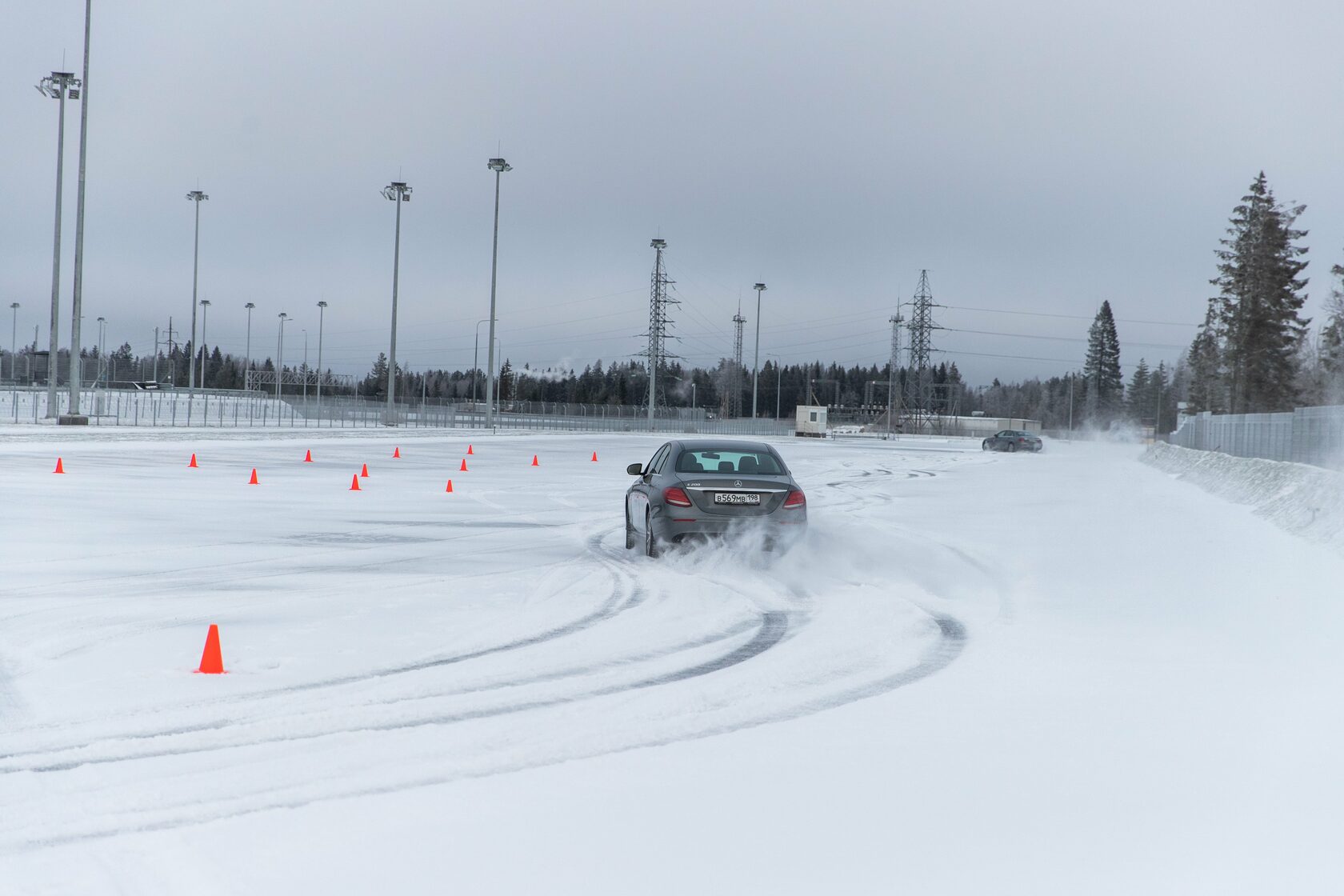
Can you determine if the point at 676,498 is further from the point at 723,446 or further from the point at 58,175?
the point at 58,175

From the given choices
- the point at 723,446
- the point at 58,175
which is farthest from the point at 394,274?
the point at 723,446

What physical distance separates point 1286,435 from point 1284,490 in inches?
244

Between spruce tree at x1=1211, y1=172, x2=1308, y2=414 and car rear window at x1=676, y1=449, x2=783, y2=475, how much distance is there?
65.7 meters

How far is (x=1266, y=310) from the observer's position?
73438mm

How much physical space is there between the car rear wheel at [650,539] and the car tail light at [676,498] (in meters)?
0.43

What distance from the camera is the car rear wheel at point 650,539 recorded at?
1357 centimetres

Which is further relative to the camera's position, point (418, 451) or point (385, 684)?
point (418, 451)

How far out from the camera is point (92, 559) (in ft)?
42.2

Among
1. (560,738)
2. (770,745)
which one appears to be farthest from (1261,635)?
(560,738)

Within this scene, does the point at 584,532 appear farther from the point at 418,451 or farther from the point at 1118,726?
the point at 418,451

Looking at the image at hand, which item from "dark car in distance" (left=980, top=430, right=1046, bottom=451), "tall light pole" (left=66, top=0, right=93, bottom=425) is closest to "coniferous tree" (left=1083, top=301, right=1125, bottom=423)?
"dark car in distance" (left=980, top=430, right=1046, bottom=451)

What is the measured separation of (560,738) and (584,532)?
→ 1096cm

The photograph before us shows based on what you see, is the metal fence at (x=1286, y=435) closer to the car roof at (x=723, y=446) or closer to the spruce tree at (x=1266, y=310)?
the car roof at (x=723, y=446)

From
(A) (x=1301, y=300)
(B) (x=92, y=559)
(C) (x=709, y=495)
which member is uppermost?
(A) (x=1301, y=300)
